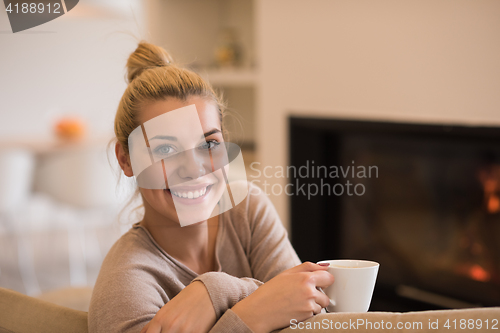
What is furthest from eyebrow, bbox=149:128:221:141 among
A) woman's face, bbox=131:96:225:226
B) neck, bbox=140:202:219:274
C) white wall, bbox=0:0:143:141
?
white wall, bbox=0:0:143:141

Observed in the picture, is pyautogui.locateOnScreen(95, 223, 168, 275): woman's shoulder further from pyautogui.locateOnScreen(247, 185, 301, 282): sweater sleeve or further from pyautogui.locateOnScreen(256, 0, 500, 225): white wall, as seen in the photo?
pyautogui.locateOnScreen(256, 0, 500, 225): white wall

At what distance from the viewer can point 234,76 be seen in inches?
91.6

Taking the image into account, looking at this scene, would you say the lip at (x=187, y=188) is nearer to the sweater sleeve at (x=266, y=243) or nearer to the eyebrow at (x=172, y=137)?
the eyebrow at (x=172, y=137)

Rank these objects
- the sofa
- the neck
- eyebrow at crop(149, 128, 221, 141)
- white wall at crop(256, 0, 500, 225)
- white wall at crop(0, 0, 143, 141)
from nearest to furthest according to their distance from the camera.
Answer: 1. the sofa
2. eyebrow at crop(149, 128, 221, 141)
3. the neck
4. white wall at crop(256, 0, 500, 225)
5. white wall at crop(0, 0, 143, 141)

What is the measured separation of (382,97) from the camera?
1689 millimetres

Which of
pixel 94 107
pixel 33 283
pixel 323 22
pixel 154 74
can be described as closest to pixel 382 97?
pixel 323 22

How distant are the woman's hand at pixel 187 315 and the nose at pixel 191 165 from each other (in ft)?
0.47

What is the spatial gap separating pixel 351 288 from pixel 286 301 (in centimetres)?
8

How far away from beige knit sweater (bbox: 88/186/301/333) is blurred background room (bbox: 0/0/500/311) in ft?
0.48

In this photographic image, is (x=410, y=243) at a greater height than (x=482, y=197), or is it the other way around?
(x=482, y=197)

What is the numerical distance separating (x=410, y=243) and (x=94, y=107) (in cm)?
240

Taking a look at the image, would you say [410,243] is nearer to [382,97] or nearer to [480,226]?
[480,226]

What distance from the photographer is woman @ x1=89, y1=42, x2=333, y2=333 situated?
1.86 feet

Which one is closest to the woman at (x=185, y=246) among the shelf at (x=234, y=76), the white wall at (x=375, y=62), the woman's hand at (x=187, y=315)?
the woman's hand at (x=187, y=315)
